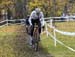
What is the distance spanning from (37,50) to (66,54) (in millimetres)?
1473

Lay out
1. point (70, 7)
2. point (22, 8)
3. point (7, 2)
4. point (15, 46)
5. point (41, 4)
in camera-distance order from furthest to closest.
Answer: point (70, 7)
point (41, 4)
point (7, 2)
point (22, 8)
point (15, 46)

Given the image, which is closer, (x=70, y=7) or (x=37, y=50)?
(x=37, y=50)

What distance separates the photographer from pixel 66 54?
1291 centimetres

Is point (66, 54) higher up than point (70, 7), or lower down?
higher up

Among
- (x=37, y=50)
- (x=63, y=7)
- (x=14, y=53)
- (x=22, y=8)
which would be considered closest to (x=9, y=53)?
(x=14, y=53)

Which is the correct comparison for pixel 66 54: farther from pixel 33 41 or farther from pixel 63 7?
pixel 63 7

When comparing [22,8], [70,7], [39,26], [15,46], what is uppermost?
[39,26]

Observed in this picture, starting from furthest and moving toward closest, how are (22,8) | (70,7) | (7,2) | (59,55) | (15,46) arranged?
(70,7)
(7,2)
(22,8)
(15,46)
(59,55)

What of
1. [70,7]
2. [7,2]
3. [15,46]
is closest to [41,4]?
[7,2]

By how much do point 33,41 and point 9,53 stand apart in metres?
1.55

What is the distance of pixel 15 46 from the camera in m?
15.3

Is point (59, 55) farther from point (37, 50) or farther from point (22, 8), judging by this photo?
point (22, 8)

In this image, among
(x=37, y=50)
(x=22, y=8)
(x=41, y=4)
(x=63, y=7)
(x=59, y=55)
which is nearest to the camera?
(x=59, y=55)

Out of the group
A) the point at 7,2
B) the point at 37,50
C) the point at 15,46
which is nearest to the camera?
the point at 37,50
